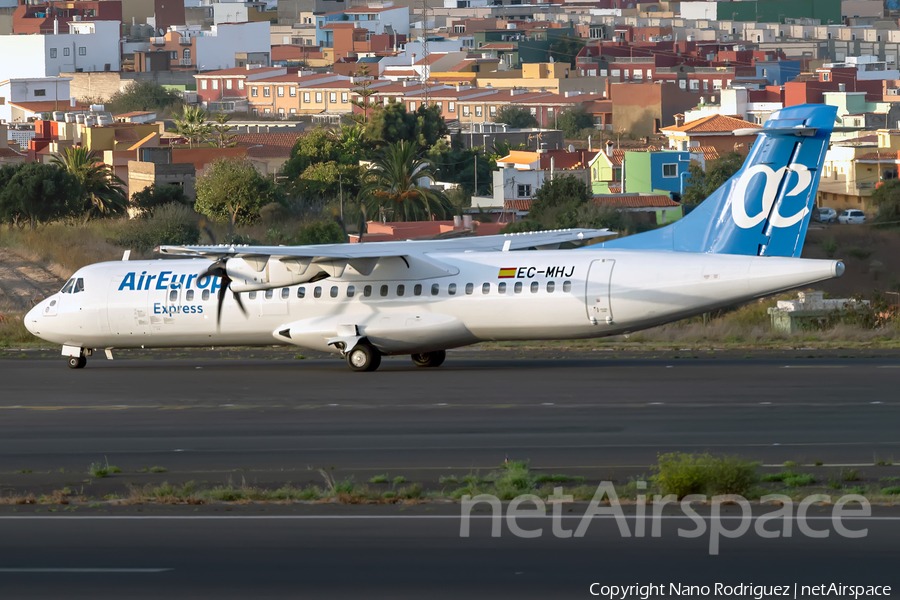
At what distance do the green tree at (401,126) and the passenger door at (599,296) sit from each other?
7361 centimetres

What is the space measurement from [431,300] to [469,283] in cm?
91

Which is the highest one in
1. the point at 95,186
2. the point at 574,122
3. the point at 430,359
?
the point at 574,122

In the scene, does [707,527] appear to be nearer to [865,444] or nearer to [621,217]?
[865,444]

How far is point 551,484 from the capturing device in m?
15.1

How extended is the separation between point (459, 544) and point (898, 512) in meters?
4.64

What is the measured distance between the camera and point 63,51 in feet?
591

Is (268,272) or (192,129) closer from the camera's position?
(268,272)

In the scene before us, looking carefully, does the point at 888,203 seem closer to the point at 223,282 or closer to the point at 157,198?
the point at 157,198

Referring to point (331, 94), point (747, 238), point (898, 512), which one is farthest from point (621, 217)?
point (331, 94)

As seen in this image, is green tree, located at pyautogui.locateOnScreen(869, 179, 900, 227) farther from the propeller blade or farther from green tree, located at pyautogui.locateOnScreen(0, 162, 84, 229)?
the propeller blade

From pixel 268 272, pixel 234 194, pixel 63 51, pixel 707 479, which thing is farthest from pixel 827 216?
pixel 63 51

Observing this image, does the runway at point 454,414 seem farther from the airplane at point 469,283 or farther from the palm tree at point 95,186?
the palm tree at point 95,186

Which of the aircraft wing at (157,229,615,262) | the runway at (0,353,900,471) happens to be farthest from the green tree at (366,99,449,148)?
the aircraft wing at (157,229,615,262)

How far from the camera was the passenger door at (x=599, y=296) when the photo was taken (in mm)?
25188
